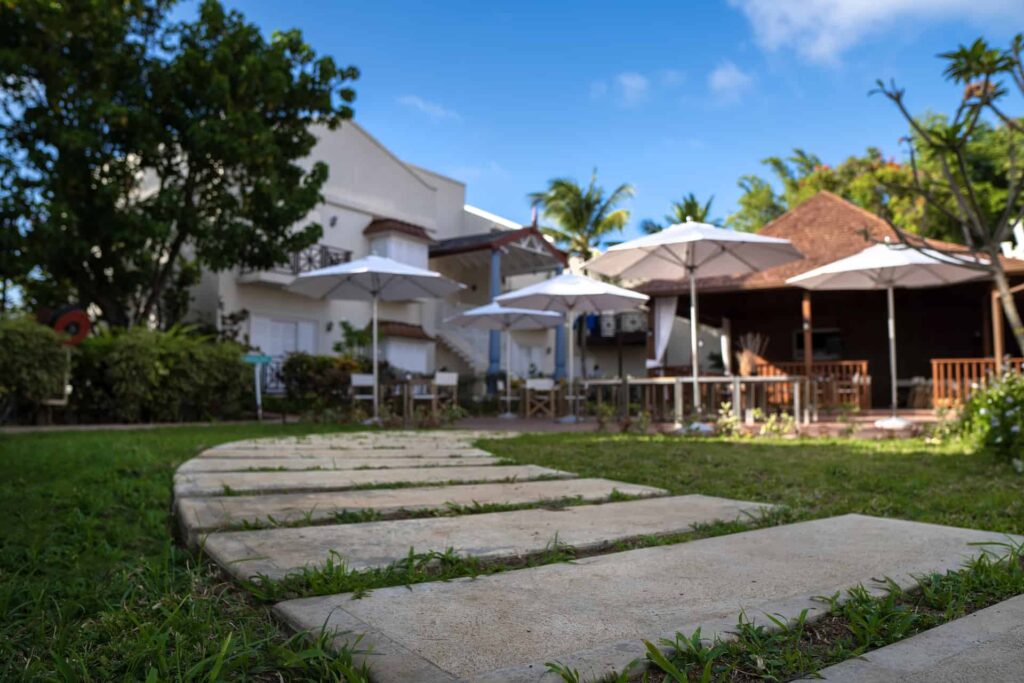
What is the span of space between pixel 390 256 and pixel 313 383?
23.6 feet

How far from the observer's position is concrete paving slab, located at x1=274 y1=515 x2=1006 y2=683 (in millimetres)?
1382

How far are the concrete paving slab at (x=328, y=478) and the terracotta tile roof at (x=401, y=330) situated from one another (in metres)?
15.4

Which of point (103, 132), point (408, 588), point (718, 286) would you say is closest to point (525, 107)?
point (718, 286)

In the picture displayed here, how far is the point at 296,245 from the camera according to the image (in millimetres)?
14852

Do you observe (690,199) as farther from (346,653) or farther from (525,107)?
(346,653)

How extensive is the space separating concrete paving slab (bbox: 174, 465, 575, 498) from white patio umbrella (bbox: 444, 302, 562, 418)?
9.76m

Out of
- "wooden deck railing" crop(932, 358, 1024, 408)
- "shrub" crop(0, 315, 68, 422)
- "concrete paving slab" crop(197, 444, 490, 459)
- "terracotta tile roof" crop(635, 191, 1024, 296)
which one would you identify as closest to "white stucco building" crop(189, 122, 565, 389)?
"shrub" crop(0, 315, 68, 422)

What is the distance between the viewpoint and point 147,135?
13.1 metres

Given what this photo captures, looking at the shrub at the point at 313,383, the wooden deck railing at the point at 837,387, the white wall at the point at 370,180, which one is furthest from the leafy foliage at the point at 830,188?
the shrub at the point at 313,383

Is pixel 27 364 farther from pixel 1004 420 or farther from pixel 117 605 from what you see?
pixel 1004 420

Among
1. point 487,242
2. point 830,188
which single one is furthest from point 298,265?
point 830,188

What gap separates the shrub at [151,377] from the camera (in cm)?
1047

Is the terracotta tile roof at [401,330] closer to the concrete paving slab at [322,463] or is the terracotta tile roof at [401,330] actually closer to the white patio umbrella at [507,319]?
the white patio umbrella at [507,319]

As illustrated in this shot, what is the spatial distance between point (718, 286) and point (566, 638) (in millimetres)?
13147
